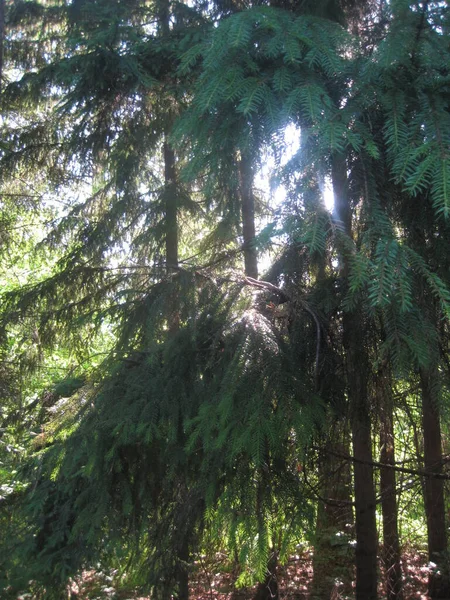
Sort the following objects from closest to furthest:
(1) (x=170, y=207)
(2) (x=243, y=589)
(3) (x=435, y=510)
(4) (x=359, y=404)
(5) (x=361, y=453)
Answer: (4) (x=359, y=404) → (5) (x=361, y=453) → (3) (x=435, y=510) → (1) (x=170, y=207) → (2) (x=243, y=589)

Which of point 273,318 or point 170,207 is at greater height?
point 170,207

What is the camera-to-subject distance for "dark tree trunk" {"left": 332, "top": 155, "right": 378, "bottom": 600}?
9.18 ft

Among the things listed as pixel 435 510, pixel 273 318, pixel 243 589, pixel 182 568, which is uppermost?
pixel 273 318

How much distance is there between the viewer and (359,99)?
7.58ft

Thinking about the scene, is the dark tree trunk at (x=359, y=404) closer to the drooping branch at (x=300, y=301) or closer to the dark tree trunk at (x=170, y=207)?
the drooping branch at (x=300, y=301)

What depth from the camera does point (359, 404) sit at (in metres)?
3.07

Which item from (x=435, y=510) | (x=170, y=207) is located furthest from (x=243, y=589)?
(x=170, y=207)

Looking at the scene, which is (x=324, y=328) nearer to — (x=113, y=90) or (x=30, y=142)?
(x=113, y=90)

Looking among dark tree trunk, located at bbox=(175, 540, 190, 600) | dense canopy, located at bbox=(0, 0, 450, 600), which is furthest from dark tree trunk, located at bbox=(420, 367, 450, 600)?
dark tree trunk, located at bbox=(175, 540, 190, 600)

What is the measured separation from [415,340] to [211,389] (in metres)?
1.12

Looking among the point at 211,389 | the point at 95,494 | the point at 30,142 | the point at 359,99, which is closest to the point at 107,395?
the point at 95,494

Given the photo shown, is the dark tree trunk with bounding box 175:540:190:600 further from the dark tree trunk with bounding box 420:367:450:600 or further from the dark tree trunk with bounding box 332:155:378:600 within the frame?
the dark tree trunk with bounding box 420:367:450:600

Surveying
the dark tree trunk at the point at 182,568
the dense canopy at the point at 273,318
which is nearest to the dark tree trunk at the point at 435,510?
the dense canopy at the point at 273,318

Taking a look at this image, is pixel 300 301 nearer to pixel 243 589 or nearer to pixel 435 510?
pixel 435 510
